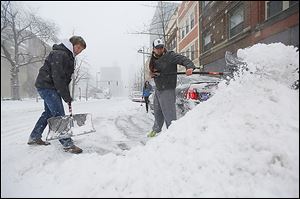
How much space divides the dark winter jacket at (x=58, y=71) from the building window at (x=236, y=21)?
52.6 feet

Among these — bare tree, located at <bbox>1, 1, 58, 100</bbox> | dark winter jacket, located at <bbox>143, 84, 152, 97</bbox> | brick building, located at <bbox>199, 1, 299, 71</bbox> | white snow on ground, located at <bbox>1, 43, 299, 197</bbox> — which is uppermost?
brick building, located at <bbox>199, 1, 299, 71</bbox>

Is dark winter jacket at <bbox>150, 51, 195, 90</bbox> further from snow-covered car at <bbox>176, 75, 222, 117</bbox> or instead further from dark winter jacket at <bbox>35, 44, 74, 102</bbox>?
dark winter jacket at <bbox>35, 44, 74, 102</bbox>

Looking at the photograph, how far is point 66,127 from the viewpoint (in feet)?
12.6

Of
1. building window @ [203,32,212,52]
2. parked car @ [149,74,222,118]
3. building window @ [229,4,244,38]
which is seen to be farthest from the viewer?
building window @ [203,32,212,52]

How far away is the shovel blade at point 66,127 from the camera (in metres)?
3.76

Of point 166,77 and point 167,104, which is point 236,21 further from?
point 167,104

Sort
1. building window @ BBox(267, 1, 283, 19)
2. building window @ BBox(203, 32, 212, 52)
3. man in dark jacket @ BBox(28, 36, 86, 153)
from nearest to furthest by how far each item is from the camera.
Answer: man in dark jacket @ BBox(28, 36, 86, 153)
building window @ BBox(267, 1, 283, 19)
building window @ BBox(203, 32, 212, 52)

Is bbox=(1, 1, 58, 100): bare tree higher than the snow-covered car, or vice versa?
bbox=(1, 1, 58, 100): bare tree

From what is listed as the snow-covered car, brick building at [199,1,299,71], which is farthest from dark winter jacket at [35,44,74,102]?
brick building at [199,1,299,71]

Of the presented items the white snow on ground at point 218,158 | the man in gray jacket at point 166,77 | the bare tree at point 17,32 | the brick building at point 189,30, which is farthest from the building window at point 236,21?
the white snow on ground at point 218,158

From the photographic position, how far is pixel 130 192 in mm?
2090

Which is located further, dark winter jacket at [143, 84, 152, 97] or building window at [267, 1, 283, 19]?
building window at [267, 1, 283, 19]

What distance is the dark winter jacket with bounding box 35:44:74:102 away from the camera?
3.74 m

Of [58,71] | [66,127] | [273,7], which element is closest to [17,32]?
[58,71]
